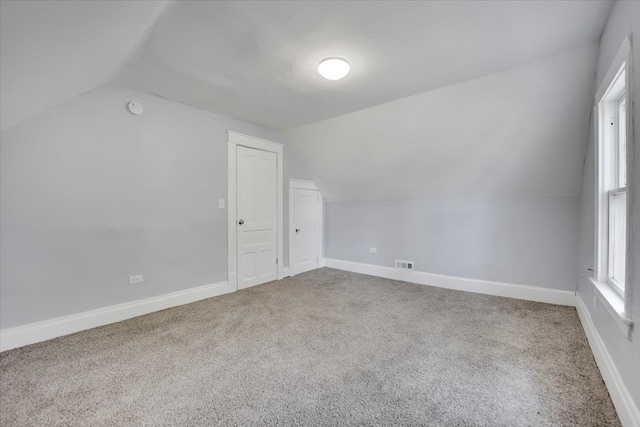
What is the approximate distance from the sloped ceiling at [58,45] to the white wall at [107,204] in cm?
31

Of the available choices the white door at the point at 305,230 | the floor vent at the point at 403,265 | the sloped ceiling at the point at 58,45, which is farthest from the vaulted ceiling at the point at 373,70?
the white door at the point at 305,230

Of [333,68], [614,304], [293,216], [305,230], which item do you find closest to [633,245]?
[614,304]

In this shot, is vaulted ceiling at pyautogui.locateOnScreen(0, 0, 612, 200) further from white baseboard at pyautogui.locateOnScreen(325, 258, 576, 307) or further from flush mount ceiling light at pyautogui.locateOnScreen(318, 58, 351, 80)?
white baseboard at pyautogui.locateOnScreen(325, 258, 576, 307)

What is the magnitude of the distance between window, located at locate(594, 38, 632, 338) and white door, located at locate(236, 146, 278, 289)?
3628 mm

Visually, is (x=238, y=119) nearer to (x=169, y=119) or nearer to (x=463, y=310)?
(x=169, y=119)

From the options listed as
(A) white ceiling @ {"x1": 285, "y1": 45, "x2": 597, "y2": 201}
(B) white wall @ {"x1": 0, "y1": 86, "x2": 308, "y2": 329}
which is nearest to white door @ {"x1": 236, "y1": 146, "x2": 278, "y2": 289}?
(B) white wall @ {"x1": 0, "y1": 86, "x2": 308, "y2": 329}

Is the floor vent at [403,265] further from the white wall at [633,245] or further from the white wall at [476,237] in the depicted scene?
the white wall at [633,245]

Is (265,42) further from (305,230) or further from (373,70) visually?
(305,230)

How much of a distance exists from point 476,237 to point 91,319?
454cm

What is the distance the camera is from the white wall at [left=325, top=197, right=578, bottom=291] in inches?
128

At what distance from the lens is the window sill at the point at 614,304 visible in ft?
4.70

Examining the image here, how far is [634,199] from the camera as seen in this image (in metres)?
1.39

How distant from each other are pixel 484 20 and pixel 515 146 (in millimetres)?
1707

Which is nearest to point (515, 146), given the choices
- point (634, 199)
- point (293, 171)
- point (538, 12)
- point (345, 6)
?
point (538, 12)
